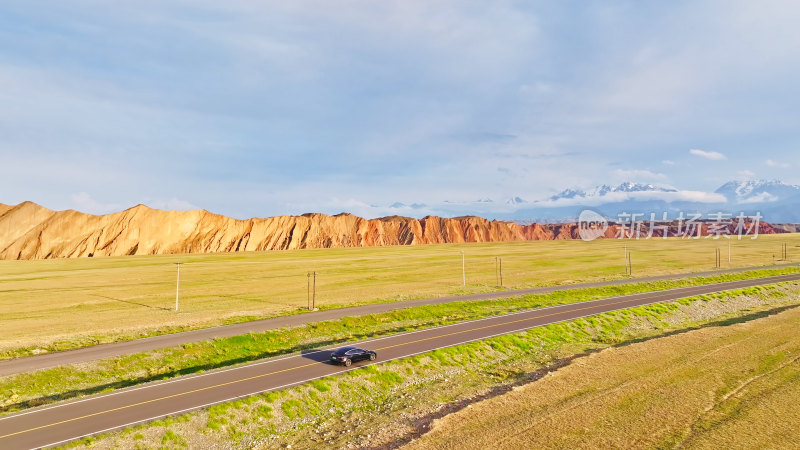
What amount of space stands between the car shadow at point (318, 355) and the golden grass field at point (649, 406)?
13725mm

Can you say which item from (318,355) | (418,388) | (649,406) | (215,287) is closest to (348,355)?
(318,355)

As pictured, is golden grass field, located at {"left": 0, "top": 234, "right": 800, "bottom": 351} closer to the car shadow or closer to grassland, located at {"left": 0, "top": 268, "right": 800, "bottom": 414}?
grassland, located at {"left": 0, "top": 268, "right": 800, "bottom": 414}

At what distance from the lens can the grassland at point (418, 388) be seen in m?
24.7

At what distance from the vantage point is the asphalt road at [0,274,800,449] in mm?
24359

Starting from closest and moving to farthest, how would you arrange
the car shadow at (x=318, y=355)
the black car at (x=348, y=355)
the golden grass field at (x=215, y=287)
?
1. the black car at (x=348, y=355)
2. the car shadow at (x=318, y=355)
3. the golden grass field at (x=215, y=287)

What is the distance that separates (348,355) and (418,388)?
6.08m

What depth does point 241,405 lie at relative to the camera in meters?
27.4

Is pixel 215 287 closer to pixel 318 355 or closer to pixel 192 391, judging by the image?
pixel 318 355

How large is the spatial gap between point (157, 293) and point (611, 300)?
259 feet

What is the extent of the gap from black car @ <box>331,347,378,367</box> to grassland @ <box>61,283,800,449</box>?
158cm

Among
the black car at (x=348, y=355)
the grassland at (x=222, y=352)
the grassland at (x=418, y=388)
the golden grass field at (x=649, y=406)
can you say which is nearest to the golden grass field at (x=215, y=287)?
the grassland at (x=222, y=352)

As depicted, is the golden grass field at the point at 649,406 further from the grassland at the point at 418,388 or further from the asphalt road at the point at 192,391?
the asphalt road at the point at 192,391

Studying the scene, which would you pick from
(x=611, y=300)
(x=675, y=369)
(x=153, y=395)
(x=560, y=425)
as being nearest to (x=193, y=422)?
(x=153, y=395)

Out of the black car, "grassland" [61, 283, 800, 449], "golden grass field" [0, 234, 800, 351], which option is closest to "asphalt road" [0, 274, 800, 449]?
the black car
